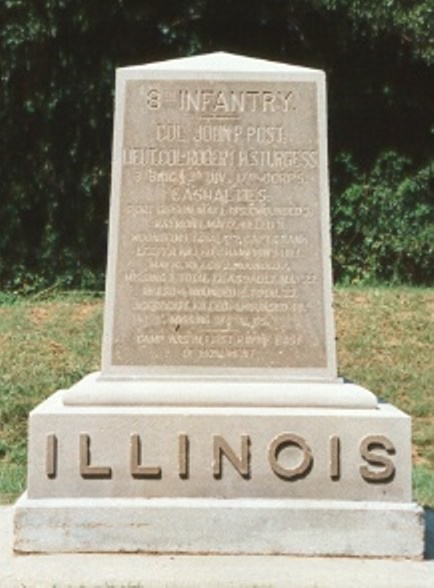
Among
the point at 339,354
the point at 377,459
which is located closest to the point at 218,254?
the point at 377,459

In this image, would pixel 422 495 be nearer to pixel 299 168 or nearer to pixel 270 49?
pixel 299 168

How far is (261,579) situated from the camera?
4602mm

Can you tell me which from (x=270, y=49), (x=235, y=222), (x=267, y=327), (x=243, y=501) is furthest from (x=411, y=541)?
(x=270, y=49)

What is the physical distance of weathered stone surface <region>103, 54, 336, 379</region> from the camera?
534cm

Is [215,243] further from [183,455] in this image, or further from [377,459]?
[377,459]

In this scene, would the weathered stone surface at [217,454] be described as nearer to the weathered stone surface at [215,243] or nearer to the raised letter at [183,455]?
the raised letter at [183,455]

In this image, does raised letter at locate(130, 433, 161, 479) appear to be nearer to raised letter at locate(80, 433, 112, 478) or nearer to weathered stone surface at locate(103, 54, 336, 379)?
raised letter at locate(80, 433, 112, 478)

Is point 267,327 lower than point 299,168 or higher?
lower

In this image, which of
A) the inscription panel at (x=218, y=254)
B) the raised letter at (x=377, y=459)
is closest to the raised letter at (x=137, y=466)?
the inscription panel at (x=218, y=254)

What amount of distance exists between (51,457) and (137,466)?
36 centimetres

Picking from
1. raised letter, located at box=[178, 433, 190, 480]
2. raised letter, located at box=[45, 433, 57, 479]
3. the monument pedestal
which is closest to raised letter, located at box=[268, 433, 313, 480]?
the monument pedestal

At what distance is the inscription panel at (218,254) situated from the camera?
535 centimetres

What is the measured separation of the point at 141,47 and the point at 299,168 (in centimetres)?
935

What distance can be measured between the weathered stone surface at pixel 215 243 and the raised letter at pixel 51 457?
1.32 ft
